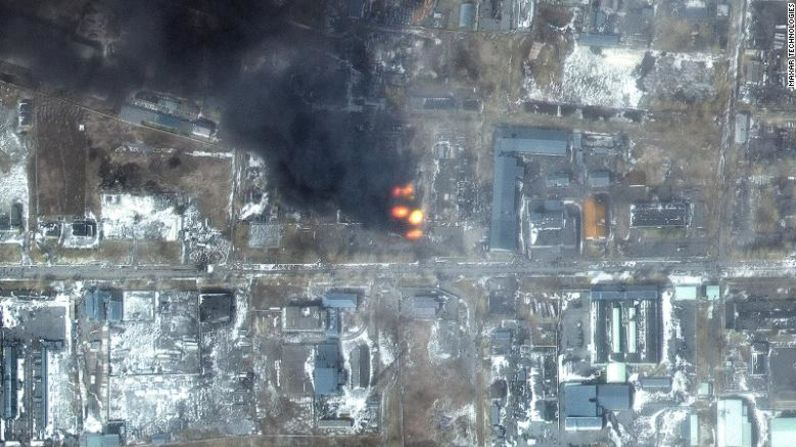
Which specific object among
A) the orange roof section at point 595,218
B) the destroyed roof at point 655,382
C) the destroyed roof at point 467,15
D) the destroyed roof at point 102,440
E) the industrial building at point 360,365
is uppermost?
the destroyed roof at point 467,15

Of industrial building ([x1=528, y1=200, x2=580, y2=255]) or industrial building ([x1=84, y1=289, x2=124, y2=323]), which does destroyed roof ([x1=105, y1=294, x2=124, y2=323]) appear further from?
industrial building ([x1=528, y1=200, x2=580, y2=255])

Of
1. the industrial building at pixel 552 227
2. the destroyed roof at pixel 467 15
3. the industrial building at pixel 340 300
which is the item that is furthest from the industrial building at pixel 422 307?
the destroyed roof at pixel 467 15

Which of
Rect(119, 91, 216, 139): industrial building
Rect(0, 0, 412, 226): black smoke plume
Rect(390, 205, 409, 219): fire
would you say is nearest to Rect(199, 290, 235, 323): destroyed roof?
Rect(0, 0, 412, 226): black smoke plume

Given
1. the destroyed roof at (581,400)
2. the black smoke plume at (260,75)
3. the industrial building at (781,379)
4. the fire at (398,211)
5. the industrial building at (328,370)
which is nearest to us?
the black smoke plume at (260,75)

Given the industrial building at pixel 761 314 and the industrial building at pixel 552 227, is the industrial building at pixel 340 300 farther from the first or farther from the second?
the industrial building at pixel 761 314

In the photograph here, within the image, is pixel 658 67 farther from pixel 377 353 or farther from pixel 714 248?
pixel 377 353

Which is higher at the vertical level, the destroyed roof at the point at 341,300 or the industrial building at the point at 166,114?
the industrial building at the point at 166,114

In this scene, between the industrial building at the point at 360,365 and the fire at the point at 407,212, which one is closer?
the fire at the point at 407,212

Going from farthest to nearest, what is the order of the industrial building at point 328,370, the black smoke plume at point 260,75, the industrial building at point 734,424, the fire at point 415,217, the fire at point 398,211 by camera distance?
1. the industrial building at point 734,424
2. the fire at point 415,217
3. the fire at point 398,211
4. the industrial building at point 328,370
5. the black smoke plume at point 260,75
